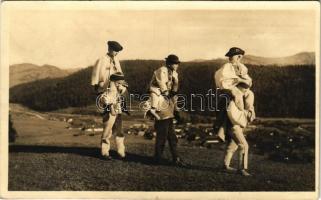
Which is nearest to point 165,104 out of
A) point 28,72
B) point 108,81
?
point 108,81

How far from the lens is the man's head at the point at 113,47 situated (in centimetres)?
610

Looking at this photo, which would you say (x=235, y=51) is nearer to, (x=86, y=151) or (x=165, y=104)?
(x=165, y=104)

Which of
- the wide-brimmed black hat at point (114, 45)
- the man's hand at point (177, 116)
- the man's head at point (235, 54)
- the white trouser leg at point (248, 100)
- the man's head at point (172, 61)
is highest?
the wide-brimmed black hat at point (114, 45)

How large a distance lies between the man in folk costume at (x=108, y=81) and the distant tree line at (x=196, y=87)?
0.29ft

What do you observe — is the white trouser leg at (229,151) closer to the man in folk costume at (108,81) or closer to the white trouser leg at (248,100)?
the white trouser leg at (248,100)

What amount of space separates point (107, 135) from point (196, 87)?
1025mm

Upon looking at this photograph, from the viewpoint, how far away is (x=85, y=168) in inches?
238

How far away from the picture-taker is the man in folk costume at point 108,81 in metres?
6.09

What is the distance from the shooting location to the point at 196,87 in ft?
20.1

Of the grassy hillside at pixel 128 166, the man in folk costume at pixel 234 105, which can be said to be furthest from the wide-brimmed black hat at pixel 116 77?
the man in folk costume at pixel 234 105

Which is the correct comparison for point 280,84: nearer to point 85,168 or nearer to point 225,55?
point 225,55

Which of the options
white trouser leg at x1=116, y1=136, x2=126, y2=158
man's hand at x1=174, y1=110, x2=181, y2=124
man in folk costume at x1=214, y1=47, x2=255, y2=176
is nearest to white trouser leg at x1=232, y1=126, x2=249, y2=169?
man in folk costume at x1=214, y1=47, x2=255, y2=176

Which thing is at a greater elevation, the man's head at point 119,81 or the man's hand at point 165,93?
the man's head at point 119,81

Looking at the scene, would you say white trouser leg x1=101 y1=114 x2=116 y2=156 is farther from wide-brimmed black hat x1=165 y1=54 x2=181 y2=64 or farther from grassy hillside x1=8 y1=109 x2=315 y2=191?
wide-brimmed black hat x1=165 y1=54 x2=181 y2=64
